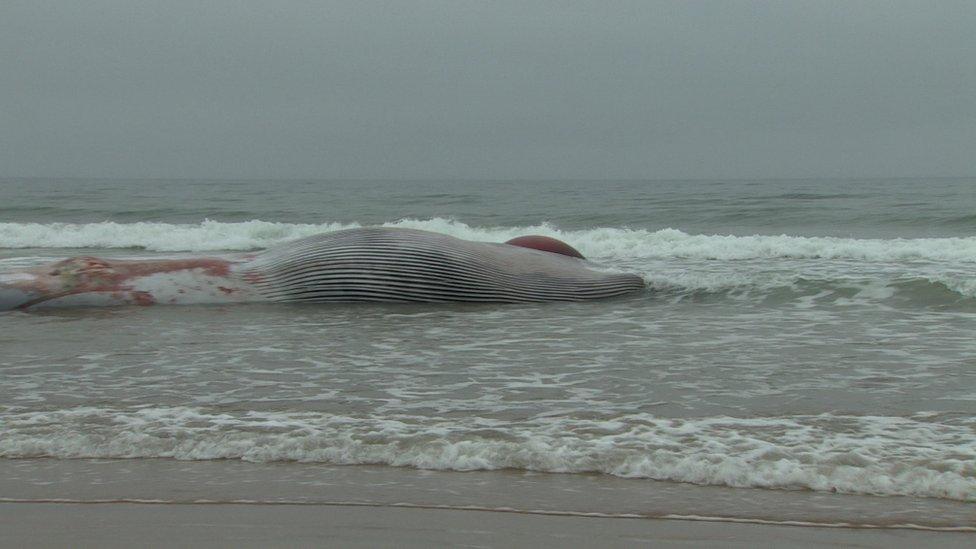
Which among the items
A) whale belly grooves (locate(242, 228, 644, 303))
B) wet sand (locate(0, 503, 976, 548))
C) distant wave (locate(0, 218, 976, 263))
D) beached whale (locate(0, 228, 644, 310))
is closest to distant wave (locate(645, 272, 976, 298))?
beached whale (locate(0, 228, 644, 310))

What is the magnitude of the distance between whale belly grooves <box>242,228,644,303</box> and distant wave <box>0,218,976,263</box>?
29.9 feet

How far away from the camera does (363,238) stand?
10.8 meters

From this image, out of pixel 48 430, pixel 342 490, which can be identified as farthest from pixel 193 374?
pixel 342 490

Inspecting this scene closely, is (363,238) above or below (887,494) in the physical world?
above

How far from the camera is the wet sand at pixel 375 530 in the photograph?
13.7ft

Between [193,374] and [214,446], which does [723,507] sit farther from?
[193,374]

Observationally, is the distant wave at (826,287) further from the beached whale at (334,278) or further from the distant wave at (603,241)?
the distant wave at (603,241)

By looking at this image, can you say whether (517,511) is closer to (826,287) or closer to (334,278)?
(334,278)

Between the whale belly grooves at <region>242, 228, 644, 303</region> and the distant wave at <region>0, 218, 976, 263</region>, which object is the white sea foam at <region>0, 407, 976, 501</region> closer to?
the whale belly grooves at <region>242, 228, 644, 303</region>

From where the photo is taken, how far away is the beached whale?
10805 mm

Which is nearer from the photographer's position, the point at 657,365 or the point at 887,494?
the point at 887,494

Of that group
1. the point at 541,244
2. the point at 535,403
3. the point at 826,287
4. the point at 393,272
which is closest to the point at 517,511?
the point at 535,403

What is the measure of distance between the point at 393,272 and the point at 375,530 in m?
6.67

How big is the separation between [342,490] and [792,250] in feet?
54.2
